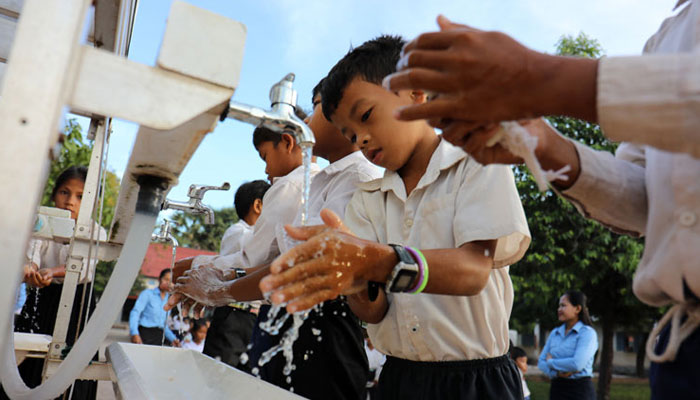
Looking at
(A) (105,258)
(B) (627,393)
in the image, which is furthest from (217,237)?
(A) (105,258)

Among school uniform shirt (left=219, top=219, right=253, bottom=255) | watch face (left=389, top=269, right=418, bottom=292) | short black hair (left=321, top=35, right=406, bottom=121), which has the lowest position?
school uniform shirt (left=219, top=219, right=253, bottom=255)

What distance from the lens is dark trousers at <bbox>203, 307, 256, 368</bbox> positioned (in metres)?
4.42

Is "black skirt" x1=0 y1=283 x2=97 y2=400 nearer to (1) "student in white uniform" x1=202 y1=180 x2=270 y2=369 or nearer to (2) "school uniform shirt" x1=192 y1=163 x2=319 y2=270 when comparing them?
(1) "student in white uniform" x1=202 y1=180 x2=270 y2=369

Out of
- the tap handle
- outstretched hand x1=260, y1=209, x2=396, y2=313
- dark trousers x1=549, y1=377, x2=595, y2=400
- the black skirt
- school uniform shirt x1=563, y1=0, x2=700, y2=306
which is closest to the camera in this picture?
school uniform shirt x1=563, y1=0, x2=700, y2=306

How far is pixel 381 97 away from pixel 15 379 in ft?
4.62

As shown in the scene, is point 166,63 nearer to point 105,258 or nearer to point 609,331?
point 105,258

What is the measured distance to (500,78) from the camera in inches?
31.9

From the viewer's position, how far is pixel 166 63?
0.78 meters

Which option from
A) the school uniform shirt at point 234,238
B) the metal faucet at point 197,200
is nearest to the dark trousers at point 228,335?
the school uniform shirt at point 234,238

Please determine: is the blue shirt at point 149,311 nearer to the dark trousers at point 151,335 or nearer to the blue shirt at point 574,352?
the dark trousers at point 151,335

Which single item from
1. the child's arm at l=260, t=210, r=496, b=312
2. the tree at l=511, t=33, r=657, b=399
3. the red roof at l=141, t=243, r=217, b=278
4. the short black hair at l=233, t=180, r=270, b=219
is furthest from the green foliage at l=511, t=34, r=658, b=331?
the red roof at l=141, t=243, r=217, b=278

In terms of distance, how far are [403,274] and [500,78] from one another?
2.02 ft

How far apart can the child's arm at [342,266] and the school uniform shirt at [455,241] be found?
0.27 ft

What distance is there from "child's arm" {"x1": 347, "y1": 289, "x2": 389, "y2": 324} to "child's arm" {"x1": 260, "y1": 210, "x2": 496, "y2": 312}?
20 centimetres
